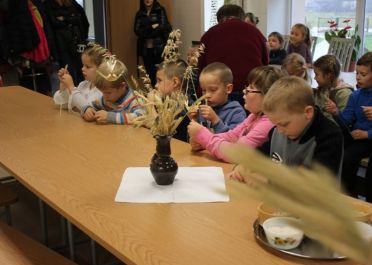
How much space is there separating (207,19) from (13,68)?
2666 mm

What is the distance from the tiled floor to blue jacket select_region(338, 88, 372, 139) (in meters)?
1.74

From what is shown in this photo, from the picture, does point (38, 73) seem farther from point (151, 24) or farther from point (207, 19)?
point (207, 19)

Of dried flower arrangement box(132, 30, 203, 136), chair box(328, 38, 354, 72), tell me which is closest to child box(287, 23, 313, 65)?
chair box(328, 38, 354, 72)

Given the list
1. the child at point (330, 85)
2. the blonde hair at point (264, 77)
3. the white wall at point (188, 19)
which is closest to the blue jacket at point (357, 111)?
the child at point (330, 85)

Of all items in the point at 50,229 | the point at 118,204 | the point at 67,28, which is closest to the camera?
the point at 118,204

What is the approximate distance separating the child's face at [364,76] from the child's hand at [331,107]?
0.22m

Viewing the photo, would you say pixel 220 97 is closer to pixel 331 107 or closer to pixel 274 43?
pixel 331 107

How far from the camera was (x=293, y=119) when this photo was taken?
163 centimetres

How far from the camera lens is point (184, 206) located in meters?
1.54

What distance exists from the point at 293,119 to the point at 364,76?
164cm

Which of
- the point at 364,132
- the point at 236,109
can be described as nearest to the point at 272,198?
the point at 236,109

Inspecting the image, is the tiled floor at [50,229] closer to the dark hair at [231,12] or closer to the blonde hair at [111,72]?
the blonde hair at [111,72]

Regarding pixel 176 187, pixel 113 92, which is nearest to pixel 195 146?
pixel 176 187

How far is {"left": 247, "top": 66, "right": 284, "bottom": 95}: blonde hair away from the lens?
205 centimetres
